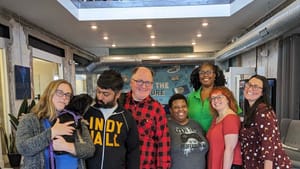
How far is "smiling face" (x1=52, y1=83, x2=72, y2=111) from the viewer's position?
1.42m

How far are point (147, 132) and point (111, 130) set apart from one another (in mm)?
286

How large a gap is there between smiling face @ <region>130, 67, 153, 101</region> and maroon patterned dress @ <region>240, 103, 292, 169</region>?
2.40ft

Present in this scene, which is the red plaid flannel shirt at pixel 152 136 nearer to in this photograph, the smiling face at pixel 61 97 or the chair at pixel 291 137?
the smiling face at pixel 61 97

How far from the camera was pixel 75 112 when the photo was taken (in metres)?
1.51

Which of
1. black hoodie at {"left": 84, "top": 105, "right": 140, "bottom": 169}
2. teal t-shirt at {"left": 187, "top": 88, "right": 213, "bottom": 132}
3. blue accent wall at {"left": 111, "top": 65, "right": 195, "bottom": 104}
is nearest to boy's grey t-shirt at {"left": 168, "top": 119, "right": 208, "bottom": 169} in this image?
teal t-shirt at {"left": 187, "top": 88, "right": 213, "bottom": 132}

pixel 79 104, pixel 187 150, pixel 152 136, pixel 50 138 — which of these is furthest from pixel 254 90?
pixel 50 138

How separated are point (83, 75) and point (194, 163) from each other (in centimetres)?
994

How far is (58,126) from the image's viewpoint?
1.37 metres

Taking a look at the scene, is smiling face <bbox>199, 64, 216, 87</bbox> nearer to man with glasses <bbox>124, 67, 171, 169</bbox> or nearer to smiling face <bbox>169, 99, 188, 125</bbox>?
smiling face <bbox>169, 99, 188, 125</bbox>

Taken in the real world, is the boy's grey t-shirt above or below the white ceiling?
below

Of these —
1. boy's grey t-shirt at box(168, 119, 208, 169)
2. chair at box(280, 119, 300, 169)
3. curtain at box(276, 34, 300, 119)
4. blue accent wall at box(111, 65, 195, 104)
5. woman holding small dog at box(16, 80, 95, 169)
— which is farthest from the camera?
blue accent wall at box(111, 65, 195, 104)

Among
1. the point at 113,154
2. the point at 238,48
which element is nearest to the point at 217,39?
the point at 238,48

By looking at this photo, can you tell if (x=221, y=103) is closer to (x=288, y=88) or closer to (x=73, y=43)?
(x=288, y=88)

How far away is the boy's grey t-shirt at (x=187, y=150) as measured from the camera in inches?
71.3
